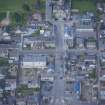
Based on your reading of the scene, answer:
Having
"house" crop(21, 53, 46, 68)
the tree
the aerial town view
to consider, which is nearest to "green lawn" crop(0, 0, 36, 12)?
the aerial town view

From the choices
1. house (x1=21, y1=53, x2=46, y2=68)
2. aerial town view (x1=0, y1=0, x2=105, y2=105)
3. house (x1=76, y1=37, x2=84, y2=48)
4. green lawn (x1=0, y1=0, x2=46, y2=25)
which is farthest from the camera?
green lawn (x1=0, y1=0, x2=46, y2=25)

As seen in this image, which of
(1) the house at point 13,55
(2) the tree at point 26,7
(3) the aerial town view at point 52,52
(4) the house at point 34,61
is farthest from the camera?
(2) the tree at point 26,7

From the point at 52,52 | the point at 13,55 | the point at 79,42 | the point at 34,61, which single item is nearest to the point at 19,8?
the point at 13,55

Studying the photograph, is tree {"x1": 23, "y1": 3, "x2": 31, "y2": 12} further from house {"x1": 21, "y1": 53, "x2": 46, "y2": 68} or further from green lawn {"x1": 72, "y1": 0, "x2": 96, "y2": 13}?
house {"x1": 21, "y1": 53, "x2": 46, "y2": 68}

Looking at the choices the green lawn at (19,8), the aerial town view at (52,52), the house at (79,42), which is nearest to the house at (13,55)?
the aerial town view at (52,52)

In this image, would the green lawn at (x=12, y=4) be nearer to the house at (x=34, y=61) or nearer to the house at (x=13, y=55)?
the house at (x=13, y=55)

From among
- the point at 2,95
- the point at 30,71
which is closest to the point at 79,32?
the point at 30,71

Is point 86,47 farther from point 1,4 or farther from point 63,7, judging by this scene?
point 1,4

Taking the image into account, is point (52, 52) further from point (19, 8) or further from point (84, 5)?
point (84, 5)

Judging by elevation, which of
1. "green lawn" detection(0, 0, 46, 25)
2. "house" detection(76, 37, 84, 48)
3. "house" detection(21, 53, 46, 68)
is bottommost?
"house" detection(21, 53, 46, 68)
